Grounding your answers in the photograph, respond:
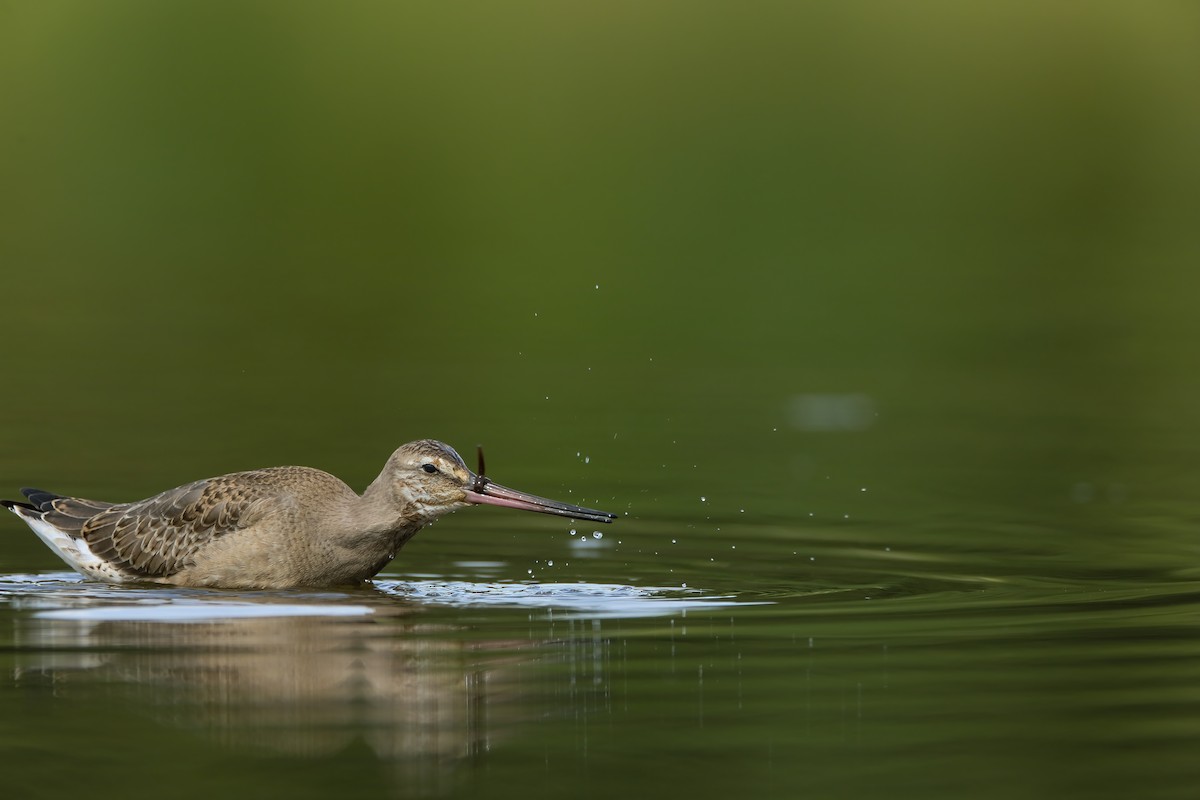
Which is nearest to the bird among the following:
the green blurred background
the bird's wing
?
the bird's wing

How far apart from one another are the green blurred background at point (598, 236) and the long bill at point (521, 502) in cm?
267

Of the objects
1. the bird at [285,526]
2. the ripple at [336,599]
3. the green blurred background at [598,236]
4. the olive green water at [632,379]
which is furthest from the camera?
the green blurred background at [598,236]

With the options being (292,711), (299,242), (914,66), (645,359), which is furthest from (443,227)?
(292,711)

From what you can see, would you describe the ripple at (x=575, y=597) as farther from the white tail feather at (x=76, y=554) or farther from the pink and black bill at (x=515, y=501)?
the white tail feather at (x=76, y=554)

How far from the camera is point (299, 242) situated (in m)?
29.7

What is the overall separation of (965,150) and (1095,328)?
619 inches

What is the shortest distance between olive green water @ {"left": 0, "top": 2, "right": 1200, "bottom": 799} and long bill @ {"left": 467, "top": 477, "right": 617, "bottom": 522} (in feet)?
1.42

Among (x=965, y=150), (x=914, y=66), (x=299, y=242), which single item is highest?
(x=914, y=66)

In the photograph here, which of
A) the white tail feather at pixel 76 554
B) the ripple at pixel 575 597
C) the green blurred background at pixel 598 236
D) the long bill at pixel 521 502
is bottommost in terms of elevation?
the ripple at pixel 575 597

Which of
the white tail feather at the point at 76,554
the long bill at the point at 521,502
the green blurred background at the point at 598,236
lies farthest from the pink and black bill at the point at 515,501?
the green blurred background at the point at 598,236

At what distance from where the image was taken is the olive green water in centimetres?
830

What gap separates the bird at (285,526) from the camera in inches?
466

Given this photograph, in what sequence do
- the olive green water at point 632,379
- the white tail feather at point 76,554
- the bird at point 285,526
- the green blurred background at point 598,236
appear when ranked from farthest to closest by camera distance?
the green blurred background at point 598,236
the white tail feather at point 76,554
the bird at point 285,526
the olive green water at point 632,379

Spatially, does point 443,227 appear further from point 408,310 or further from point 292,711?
point 292,711
